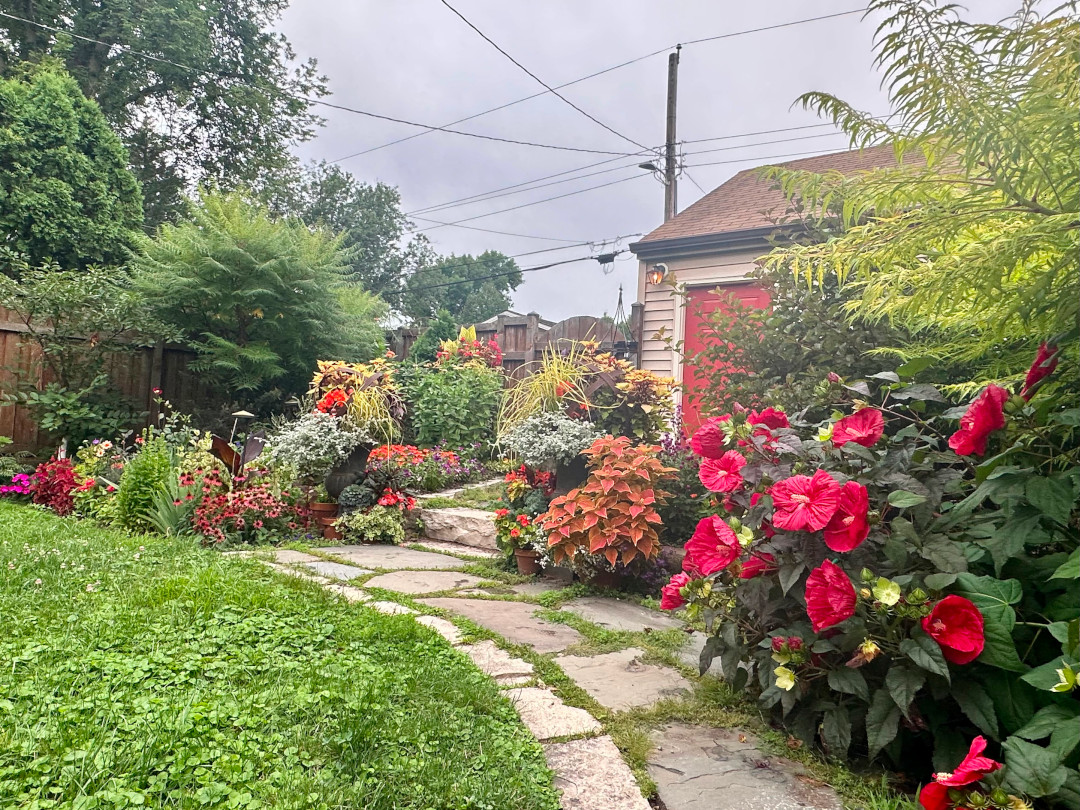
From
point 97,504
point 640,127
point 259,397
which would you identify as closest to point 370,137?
point 640,127

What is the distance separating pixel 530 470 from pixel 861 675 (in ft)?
8.61

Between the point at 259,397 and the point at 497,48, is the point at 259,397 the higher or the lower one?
the lower one

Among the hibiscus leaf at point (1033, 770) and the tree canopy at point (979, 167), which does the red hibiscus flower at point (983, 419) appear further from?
the hibiscus leaf at point (1033, 770)

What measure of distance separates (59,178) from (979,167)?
375 inches

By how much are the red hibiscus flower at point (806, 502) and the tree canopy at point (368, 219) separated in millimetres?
25606

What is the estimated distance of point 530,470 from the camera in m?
3.97

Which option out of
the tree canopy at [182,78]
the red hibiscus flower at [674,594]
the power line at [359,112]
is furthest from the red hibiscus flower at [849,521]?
the tree canopy at [182,78]

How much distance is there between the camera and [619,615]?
280 cm

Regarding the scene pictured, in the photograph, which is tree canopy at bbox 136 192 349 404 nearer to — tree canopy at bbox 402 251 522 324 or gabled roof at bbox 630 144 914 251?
gabled roof at bbox 630 144 914 251

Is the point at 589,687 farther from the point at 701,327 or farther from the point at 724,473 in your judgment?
the point at 701,327

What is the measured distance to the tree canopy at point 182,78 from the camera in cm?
1109

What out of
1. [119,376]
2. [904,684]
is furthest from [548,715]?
[119,376]

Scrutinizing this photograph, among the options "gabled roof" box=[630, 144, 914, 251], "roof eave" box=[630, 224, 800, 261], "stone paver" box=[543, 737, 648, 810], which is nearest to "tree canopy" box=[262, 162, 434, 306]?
"gabled roof" box=[630, 144, 914, 251]

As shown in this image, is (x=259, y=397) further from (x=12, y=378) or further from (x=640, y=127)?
(x=640, y=127)
